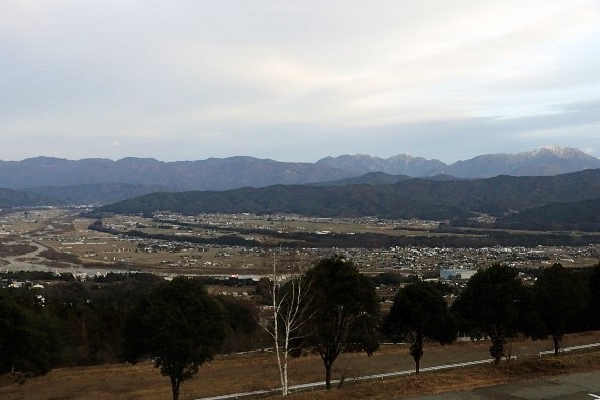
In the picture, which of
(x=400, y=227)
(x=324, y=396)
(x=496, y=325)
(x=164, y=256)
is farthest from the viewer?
(x=400, y=227)

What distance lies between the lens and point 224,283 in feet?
241

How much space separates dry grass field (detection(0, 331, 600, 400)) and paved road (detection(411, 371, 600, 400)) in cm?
98

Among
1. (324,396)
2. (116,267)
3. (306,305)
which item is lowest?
(116,267)

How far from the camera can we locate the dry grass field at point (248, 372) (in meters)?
15.7

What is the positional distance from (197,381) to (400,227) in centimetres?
Answer: 14017

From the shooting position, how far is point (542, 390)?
13.1 meters

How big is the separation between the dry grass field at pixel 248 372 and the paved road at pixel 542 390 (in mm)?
985

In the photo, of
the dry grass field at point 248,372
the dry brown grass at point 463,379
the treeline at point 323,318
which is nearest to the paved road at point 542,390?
the dry brown grass at point 463,379

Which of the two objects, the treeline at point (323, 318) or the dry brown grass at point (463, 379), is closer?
the dry brown grass at point (463, 379)

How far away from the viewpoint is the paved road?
12578mm

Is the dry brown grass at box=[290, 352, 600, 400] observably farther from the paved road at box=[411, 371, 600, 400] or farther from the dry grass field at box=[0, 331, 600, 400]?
the paved road at box=[411, 371, 600, 400]

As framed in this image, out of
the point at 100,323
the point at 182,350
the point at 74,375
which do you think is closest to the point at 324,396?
the point at 182,350

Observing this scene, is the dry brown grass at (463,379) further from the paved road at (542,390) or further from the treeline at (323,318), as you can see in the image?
the treeline at (323,318)

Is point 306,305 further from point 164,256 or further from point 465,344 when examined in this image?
point 164,256
